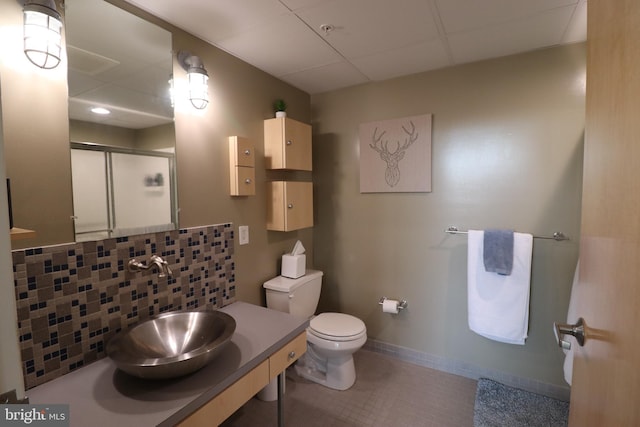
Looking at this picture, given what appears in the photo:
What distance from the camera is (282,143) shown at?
2191 millimetres

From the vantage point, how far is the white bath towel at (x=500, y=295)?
6.48 ft

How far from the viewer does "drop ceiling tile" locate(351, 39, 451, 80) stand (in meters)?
1.94

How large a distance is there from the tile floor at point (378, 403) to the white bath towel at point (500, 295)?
1.62 ft

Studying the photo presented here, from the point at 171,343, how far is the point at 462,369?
2.09m

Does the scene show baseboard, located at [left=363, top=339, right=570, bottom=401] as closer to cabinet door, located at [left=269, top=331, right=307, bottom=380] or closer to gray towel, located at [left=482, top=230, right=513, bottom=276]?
gray towel, located at [left=482, top=230, right=513, bottom=276]

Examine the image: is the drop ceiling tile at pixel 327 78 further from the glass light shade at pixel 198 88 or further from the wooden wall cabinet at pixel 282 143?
the glass light shade at pixel 198 88

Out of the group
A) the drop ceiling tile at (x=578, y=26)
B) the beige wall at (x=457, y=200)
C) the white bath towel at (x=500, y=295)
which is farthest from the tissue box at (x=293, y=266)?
the drop ceiling tile at (x=578, y=26)

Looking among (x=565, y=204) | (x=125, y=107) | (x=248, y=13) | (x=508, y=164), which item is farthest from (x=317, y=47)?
(x=565, y=204)

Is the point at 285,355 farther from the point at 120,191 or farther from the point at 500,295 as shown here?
the point at 500,295

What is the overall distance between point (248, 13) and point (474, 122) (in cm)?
164

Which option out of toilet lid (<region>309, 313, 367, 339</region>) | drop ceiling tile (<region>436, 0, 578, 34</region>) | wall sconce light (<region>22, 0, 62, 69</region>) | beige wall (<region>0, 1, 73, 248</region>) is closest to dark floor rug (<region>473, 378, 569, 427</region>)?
toilet lid (<region>309, 313, 367, 339</region>)

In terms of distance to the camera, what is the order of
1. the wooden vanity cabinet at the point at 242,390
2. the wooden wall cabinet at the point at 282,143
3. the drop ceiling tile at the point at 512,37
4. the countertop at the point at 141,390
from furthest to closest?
the wooden wall cabinet at the point at 282,143, the drop ceiling tile at the point at 512,37, the wooden vanity cabinet at the point at 242,390, the countertop at the point at 141,390

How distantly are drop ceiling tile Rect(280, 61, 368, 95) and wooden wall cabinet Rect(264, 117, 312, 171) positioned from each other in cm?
39

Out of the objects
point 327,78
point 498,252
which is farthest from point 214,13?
point 498,252
